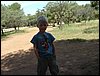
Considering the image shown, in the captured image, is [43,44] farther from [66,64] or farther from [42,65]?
[66,64]

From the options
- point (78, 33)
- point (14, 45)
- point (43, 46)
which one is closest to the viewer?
point (43, 46)

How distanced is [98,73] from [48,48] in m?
2.17

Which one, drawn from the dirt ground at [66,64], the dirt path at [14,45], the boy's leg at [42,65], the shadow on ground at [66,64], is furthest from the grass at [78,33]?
the boy's leg at [42,65]

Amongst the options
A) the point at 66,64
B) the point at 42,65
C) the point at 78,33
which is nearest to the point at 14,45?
the point at 78,33

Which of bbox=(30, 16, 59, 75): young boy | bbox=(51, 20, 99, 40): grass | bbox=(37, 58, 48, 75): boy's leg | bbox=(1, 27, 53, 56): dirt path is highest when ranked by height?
bbox=(30, 16, 59, 75): young boy

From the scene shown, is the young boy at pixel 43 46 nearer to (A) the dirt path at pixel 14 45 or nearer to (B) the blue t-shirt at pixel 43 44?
(B) the blue t-shirt at pixel 43 44

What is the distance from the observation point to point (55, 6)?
39.0m

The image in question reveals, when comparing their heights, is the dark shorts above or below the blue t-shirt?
below

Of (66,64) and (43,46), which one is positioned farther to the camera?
(66,64)

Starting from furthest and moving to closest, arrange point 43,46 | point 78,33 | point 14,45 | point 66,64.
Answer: point 78,33 < point 14,45 < point 66,64 < point 43,46

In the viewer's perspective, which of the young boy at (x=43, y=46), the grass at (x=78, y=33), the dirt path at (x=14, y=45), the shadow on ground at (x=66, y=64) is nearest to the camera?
the young boy at (x=43, y=46)

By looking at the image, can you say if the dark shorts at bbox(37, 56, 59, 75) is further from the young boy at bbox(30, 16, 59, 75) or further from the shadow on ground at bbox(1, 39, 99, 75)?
the shadow on ground at bbox(1, 39, 99, 75)

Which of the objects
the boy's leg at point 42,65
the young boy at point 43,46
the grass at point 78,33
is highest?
the young boy at point 43,46

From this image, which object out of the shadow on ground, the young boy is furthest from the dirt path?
the young boy
